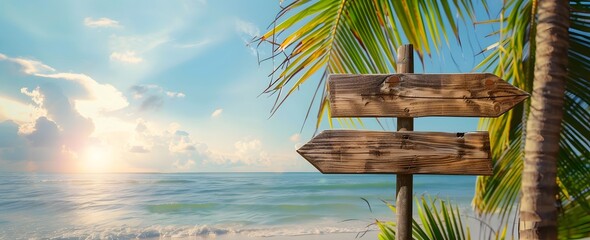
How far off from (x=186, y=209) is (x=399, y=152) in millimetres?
18717

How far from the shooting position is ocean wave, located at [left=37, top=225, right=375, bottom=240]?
13672mm

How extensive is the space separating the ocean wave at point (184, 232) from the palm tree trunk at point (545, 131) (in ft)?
34.4

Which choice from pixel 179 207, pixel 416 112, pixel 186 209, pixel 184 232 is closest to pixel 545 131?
pixel 416 112

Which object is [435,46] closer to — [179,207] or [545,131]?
[545,131]

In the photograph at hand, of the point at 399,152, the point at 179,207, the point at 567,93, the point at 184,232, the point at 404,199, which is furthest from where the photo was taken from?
the point at 179,207

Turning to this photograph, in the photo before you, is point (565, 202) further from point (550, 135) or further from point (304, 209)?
point (304, 209)

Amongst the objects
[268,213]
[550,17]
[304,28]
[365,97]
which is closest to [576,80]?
[550,17]

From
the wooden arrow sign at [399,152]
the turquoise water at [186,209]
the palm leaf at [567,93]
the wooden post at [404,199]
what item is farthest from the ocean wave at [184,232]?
the wooden arrow sign at [399,152]

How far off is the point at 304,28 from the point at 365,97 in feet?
4.28

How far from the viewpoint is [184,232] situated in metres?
14.5

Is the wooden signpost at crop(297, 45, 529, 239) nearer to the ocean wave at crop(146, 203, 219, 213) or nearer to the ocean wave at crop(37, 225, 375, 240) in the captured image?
the ocean wave at crop(37, 225, 375, 240)

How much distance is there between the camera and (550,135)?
2.89 metres

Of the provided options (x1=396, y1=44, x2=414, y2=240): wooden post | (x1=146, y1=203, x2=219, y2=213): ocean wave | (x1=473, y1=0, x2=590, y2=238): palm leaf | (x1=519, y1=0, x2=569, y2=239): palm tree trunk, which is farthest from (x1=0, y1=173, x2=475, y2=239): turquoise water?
(x1=396, y1=44, x2=414, y2=240): wooden post

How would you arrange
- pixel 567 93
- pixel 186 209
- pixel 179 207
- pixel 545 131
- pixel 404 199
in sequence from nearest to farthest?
pixel 404 199
pixel 545 131
pixel 567 93
pixel 186 209
pixel 179 207
